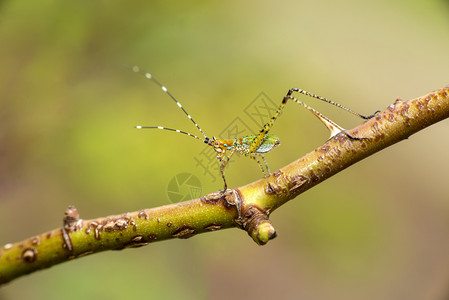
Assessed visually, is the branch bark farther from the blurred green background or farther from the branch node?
the blurred green background

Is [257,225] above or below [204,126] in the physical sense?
below

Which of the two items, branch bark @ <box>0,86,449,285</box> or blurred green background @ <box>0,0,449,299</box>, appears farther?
blurred green background @ <box>0,0,449,299</box>

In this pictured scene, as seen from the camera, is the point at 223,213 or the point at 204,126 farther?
the point at 204,126

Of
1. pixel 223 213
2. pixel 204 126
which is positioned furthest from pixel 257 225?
pixel 204 126

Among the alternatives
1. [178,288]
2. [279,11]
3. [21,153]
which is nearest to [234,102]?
[279,11]

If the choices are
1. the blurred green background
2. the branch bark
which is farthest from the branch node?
the blurred green background

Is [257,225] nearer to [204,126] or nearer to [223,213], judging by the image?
[223,213]
